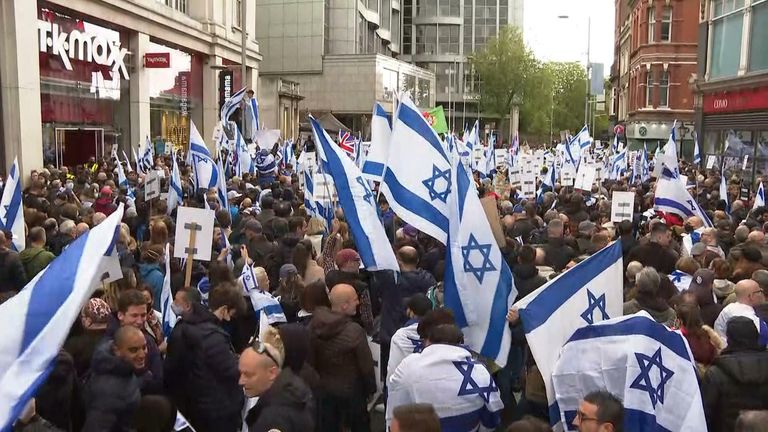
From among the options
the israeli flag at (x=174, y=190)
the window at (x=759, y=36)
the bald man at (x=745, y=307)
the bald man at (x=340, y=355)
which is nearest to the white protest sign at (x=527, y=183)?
the israeli flag at (x=174, y=190)

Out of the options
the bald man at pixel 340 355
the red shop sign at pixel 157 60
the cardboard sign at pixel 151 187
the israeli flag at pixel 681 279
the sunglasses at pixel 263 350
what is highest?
the red shop sign at pixel 157 60

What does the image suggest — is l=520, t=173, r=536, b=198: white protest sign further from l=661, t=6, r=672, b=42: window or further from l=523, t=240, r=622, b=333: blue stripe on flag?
l=661, t=6, r=672, b=42: window

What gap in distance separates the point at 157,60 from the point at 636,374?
1025 inches

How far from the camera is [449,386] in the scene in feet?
14.1

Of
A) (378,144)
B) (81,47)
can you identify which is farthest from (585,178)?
(81,47)

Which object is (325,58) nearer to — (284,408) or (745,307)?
(745,307)

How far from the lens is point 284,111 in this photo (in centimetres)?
4797

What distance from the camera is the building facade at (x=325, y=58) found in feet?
184

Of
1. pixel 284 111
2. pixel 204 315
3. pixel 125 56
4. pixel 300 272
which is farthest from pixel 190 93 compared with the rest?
pixel 204 315

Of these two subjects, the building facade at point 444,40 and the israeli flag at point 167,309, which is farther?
the building facade at point 444,40

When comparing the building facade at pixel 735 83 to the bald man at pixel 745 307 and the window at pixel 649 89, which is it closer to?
the window at pixel 649 89

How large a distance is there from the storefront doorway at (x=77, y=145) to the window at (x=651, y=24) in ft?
105

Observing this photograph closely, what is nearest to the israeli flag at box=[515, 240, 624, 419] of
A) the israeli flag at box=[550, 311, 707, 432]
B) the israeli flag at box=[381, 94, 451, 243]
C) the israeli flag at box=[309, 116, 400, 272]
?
the israeli flag at box=[550, 311, 707, 432]

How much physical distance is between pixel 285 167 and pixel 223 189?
990 cm
